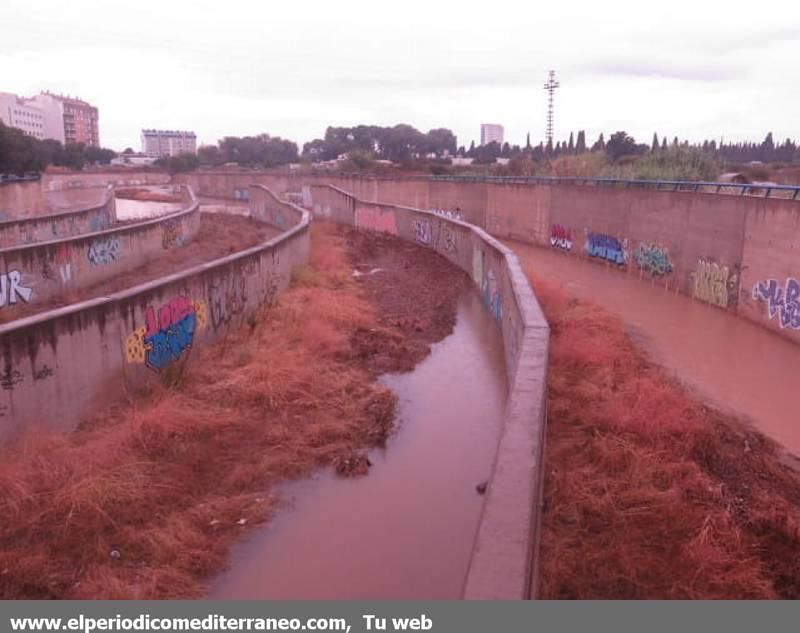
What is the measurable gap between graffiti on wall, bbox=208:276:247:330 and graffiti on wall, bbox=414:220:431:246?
17850 mm

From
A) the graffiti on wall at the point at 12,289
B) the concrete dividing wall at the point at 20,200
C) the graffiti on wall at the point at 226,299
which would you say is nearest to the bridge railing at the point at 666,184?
the graffiti on wall at the point at 226,299

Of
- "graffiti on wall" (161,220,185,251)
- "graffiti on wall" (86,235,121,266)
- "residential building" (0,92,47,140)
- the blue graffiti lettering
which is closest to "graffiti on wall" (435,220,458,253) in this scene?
"graffiti on wall" (161,220,185,251)

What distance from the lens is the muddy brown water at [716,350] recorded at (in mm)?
11922

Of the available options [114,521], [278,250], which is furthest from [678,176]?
[114,521]

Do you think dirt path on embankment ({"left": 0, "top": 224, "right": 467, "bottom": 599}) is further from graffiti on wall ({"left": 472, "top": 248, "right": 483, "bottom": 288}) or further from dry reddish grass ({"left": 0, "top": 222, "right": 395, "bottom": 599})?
graffiti on wall ({"left": 472, "top": 248, "right": 483, "bottom": 288})

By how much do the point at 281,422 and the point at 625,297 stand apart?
51.1ft

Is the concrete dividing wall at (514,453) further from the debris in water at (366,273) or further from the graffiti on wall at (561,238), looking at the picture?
the graffiti on wall at (561,238)

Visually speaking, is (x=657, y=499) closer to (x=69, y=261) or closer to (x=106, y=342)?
(x=106, y=342)

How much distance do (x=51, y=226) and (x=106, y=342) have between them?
20.8m

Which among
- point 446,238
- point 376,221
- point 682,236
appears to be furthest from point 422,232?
point 682,236

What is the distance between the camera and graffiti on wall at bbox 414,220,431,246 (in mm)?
32291

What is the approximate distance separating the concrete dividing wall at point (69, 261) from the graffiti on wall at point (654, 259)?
1866 centimetres

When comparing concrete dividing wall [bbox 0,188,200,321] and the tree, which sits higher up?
the tree

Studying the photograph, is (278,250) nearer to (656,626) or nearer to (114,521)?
(114,521)
